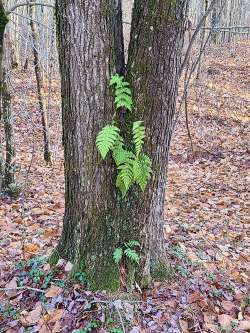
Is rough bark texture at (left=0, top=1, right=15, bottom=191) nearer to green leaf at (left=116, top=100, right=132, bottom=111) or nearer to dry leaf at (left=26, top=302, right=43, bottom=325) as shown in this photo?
dry leaf at (left=26, top=302, right=43, bottom=325)

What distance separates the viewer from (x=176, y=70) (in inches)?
131

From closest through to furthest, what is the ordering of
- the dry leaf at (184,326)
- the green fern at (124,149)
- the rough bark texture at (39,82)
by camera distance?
the green fern at (124,149)
the dry leaf at (184,326)
the rough bark texture at (39,82)

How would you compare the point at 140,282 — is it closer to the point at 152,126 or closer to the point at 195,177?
the point at 152,126

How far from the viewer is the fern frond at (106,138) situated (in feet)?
10.2

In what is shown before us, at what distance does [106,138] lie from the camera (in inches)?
124

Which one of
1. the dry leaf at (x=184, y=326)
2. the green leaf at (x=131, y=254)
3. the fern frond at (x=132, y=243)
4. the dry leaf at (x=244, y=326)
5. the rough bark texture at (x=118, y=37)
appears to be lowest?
the dry leaf at (x=244, y=326)

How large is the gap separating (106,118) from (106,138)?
252mm

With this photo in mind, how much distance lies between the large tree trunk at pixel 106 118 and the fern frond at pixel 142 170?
9 cm

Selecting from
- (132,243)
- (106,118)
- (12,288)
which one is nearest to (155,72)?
(106,118)

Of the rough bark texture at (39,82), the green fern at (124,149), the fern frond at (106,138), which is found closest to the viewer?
the fern frond at (106,138)

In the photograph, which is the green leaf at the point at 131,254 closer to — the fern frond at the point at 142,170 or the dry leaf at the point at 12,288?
the fern frond at the point at 142,170

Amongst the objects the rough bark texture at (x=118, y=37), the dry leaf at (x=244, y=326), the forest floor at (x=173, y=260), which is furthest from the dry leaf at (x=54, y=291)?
the rough bark texture at (x=118, y=37)

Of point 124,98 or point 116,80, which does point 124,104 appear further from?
point 116,80

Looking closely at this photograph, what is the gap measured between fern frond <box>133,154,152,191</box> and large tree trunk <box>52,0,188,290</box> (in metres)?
0.09
